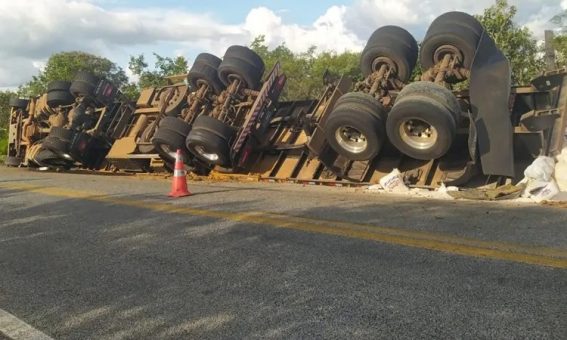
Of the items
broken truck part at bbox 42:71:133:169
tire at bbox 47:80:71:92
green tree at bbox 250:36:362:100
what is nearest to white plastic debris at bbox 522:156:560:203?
broken truck part at bbox 42:71:133:169

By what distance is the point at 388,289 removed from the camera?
10.8 ft

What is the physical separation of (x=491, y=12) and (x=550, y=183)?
1743 centimetres

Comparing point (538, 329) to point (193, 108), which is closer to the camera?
point (538, 329)

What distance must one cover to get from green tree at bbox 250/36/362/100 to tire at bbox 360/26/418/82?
26.4m

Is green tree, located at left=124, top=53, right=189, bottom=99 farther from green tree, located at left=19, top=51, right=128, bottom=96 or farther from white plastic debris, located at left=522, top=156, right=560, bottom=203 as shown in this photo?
white plastic debris, located at left=522, top=156, right=560, bottom=203

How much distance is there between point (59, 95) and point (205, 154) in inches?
297

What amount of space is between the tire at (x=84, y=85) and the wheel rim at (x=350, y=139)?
9.00m

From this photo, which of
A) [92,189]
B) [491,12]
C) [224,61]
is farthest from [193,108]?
[491,12]

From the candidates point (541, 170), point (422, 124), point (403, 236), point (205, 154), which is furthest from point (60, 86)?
point (403, 236)

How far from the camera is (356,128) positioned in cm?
852

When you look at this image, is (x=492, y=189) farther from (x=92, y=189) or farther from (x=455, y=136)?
(x=92, y=189)

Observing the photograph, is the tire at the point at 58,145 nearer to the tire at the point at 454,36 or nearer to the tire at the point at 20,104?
the tire at the point at 20,104

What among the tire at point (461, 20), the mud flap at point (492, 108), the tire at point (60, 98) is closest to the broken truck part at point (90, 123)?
the tire at point (60, 98)

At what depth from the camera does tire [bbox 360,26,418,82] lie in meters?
9.12
